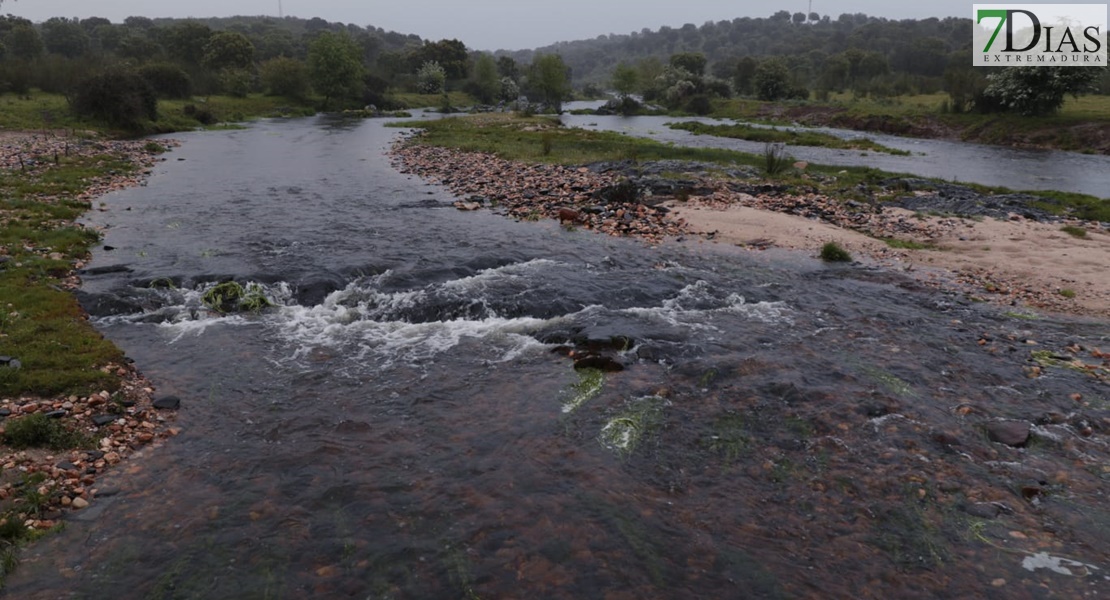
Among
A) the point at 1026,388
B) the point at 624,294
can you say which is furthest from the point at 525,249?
the point at 1026,388

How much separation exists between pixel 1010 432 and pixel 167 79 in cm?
10158

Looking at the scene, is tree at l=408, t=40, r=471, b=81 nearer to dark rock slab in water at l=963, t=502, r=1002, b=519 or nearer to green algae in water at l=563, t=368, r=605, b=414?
green algae in water at l=563, t=368, r=605, b=414

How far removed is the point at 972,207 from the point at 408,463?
29713 mm

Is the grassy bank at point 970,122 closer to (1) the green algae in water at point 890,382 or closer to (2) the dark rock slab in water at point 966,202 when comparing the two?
(2) the dark rock slab in water at point 966,202

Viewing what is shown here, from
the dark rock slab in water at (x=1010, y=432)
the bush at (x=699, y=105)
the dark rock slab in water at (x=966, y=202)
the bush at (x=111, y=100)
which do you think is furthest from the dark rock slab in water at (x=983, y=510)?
the bush at (x=699, y=105)

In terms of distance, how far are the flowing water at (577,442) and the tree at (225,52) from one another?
404 feet

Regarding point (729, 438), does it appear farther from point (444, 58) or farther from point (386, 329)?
point (444, 58)

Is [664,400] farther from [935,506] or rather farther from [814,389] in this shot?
[935,506]

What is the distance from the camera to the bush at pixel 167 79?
79875 millimetres

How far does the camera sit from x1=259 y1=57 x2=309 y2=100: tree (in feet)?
363

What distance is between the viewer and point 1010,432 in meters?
10.1

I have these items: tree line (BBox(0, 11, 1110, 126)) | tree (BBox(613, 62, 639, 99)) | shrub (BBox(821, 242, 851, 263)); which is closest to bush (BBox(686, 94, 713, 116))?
tree line (BBox(0, 11, 1110, 126))

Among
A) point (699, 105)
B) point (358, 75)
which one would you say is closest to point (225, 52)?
point (358, 75)

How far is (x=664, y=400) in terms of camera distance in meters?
11.2
